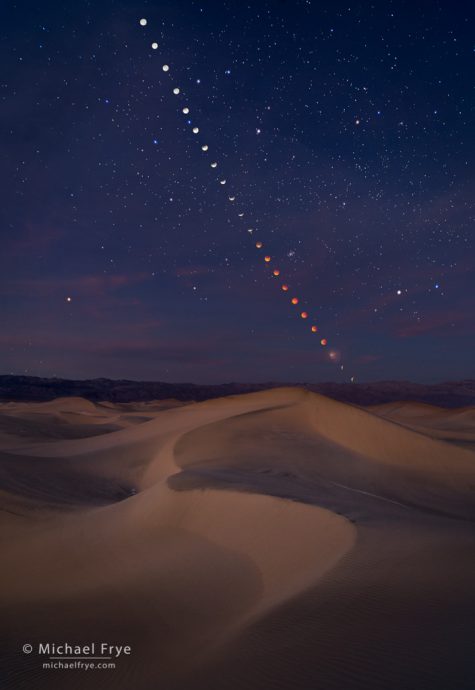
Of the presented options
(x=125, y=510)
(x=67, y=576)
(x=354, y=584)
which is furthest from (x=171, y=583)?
(x=125, y=510)

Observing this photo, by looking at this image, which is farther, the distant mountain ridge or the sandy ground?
the distant mountain ridge

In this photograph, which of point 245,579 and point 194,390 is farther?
point 194,390

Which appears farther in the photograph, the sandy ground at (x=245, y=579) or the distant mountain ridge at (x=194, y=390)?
the distant mountain ridge at (x=194, y=390)

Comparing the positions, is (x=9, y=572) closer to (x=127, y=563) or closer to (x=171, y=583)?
(x=127, y=563)
